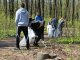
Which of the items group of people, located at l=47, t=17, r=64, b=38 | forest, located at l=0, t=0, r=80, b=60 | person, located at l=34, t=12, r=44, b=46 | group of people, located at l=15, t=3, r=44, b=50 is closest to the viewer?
forest, located at l=0, t=0, r=80, b=60

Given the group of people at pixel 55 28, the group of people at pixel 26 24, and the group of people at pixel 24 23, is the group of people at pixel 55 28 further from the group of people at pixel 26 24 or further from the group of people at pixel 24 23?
the group of people at pixel 24 23

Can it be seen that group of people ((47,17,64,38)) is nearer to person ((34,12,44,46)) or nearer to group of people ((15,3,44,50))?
person ((34,12,44,46))

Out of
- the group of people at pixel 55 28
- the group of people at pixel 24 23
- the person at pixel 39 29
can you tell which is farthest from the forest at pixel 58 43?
the group of people at pixel 24 23

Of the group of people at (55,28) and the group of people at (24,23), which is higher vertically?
the group of people at (24,23)

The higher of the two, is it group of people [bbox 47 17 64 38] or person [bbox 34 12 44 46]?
person [bbox 34 12 44 46]

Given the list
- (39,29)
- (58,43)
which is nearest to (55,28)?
(58,43)

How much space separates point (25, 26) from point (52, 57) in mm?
4933

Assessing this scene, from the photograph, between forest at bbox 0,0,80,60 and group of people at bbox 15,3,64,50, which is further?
group of people at bbox 15,3,64,50

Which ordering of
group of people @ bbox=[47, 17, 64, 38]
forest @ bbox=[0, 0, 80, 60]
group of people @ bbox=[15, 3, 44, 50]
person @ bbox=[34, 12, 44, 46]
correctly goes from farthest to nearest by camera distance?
group of people @ bbox=[47, 17, 64, 38] → person @ bbox=[34, 12, 44, 46] → group of people @ bbox=[15, 3, 44, 50] → forest @ bbox=[0, 0, 80, 60]

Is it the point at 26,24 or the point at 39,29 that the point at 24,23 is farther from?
the point at 39,29

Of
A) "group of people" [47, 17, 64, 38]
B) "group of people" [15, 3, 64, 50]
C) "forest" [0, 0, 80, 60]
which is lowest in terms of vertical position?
"group of people" [47, 17, 64, 38]

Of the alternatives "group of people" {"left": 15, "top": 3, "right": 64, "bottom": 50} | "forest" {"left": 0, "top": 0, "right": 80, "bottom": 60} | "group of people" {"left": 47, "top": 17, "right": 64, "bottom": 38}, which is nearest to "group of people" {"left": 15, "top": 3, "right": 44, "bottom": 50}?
"group of people" {"left": 15, "top": 3, "right": 64, "bottom": 50}

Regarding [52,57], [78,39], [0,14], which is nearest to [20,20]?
[52,57]

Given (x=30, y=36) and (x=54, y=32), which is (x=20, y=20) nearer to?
(x=30, y=36)
